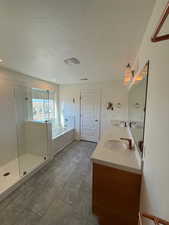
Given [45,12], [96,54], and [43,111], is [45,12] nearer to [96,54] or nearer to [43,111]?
[96,54]

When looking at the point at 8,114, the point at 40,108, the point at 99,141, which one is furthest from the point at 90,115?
the point at 8,114

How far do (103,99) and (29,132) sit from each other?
275 centimetres

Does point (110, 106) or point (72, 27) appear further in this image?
point (110, 106)

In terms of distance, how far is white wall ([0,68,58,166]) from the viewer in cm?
244

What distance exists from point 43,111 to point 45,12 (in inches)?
126

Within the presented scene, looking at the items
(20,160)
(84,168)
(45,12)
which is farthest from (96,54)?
(20,160)

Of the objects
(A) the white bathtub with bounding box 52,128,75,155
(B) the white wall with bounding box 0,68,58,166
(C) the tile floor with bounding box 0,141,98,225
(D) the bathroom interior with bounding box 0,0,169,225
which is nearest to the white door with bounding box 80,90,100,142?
(A) the white bathtub with bounding box 52,128,75,155

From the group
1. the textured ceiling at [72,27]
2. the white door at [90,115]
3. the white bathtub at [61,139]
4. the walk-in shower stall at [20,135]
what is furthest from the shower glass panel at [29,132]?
the white door at [90,115]

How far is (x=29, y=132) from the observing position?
2980 mm

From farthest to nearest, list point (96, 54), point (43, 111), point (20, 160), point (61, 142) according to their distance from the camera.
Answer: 1. point (43, 111)
2. point (61, 142)
3. point (20, 160)
4. point (96, 54)

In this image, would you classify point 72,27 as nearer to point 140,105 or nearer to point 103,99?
point 140,105

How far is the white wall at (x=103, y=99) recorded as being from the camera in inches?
141

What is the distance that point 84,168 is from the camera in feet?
8.07

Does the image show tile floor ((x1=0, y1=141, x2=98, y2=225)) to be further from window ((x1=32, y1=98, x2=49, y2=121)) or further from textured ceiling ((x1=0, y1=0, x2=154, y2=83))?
textured ceiling ((x1=0, y1=0, x2=154, y2=83))
